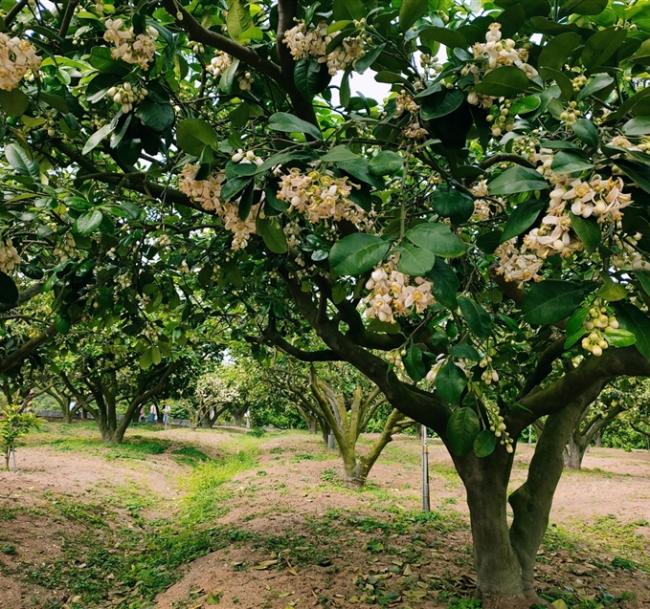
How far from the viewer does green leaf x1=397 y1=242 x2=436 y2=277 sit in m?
1.07

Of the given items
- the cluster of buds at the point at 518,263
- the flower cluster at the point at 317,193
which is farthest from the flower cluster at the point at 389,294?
the cluster of buds at the point at 518,263

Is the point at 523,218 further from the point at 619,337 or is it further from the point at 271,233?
the point at 271,233

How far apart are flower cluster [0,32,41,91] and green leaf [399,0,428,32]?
100 centimetres

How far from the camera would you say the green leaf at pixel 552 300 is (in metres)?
1.26

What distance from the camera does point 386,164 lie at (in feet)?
4.48

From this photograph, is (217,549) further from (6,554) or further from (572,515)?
(572,515)

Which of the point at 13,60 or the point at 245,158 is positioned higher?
the point at 13,60

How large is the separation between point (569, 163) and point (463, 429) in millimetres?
1025

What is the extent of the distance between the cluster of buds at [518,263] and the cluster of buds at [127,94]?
123 cm

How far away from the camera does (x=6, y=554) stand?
5145mm

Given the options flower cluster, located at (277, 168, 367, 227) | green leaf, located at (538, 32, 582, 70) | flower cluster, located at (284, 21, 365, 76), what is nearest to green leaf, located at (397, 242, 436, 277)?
flower cluster, located at (277, 168, 367, 227)

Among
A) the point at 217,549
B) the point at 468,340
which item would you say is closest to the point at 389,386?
the point at 468,340

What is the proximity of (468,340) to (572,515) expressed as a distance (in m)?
8.65

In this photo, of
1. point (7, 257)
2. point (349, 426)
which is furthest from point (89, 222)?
point (349, 426)
